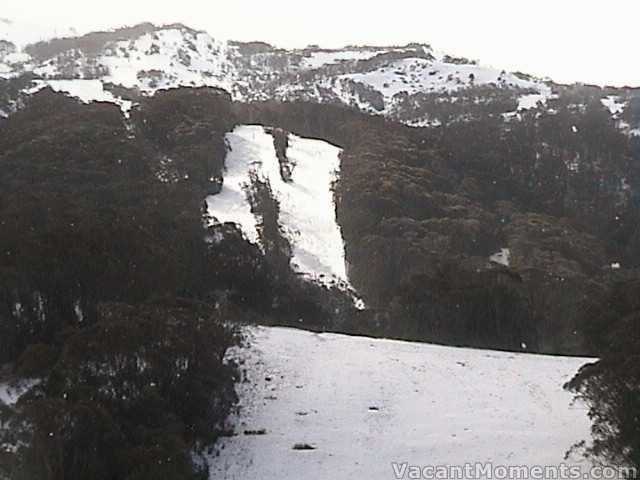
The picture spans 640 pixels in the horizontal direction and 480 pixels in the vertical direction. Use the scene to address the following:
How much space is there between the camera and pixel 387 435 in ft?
52.0

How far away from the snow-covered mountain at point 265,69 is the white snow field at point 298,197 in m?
54.0

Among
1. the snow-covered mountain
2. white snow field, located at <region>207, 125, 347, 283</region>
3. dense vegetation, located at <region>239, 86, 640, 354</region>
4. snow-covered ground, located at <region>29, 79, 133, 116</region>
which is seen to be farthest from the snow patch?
the snow-covered mountain

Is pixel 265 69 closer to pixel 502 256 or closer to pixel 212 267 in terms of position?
pixel 502 256

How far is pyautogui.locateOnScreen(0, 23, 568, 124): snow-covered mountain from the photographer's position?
130 metres

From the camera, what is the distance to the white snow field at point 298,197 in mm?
42875

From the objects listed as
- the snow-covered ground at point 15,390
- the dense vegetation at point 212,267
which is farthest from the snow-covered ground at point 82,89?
the snow-covered ground at point 15,390

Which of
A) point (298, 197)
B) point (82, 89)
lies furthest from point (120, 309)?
point (82, 89)

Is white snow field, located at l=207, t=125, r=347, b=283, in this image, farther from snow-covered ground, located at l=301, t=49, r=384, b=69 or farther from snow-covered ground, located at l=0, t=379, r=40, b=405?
snow-covered ground, located at l=301, t=49, r=384, b=69

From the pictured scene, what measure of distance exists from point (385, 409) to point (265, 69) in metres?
154

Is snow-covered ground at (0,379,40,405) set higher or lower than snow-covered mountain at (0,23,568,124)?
higher

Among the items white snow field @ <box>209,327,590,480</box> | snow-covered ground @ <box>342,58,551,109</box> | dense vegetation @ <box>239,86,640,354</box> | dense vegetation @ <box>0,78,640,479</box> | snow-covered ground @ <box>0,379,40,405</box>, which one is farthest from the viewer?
snow-covered ground @ <box>342,58,551,109</box>

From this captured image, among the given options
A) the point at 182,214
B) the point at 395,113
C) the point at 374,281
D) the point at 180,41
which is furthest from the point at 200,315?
the point at 180,41

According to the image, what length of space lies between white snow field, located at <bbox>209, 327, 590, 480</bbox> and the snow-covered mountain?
95364 millimetres

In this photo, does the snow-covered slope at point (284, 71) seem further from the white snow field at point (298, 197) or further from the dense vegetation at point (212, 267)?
the white snow field at point (298, 197)
